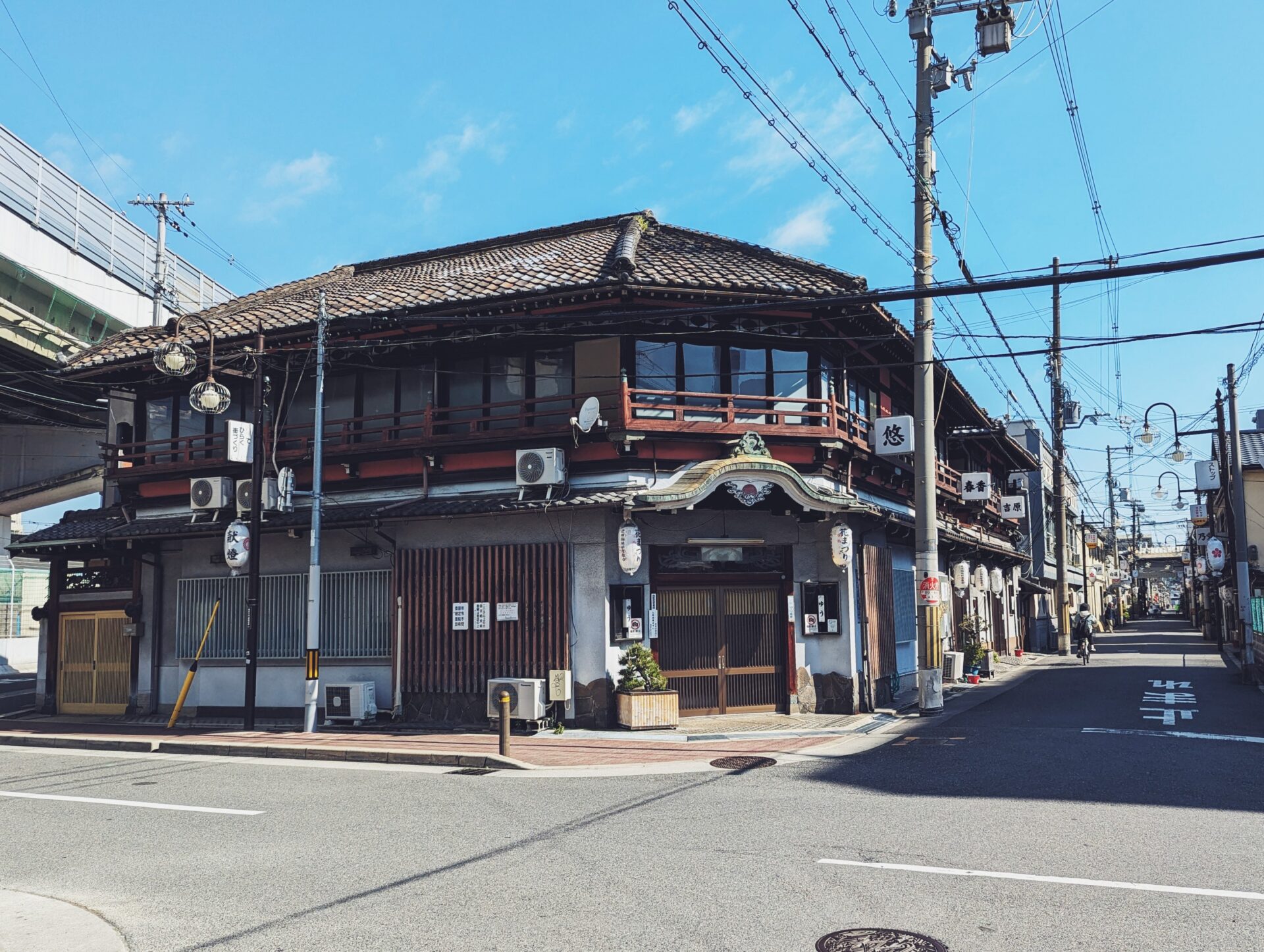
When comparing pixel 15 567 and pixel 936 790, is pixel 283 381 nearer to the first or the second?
pixel 936 790

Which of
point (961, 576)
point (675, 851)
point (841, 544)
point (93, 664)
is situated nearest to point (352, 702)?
point (93, 664)

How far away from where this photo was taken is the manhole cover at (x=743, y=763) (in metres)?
→ 13.2

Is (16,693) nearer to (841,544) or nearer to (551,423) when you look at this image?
(551,423)

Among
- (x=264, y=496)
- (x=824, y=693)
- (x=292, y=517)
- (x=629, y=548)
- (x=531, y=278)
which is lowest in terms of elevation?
(x=824, y=693)

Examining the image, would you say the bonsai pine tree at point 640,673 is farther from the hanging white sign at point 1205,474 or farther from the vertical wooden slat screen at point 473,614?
the hanging white sign at point 1205,474

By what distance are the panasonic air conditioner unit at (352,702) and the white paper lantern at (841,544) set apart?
957cm

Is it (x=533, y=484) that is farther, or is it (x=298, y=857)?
(x=533, y=484)

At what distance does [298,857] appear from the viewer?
27.4 ft

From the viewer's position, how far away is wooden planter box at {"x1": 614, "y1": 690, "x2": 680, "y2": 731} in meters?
16.8

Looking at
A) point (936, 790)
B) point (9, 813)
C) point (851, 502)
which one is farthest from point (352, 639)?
point (936, 790)

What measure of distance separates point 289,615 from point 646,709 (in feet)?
28.1

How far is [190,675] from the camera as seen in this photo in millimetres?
19719

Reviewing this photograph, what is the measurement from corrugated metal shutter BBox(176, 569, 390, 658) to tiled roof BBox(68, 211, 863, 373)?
214 inches

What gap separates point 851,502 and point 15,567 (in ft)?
142
